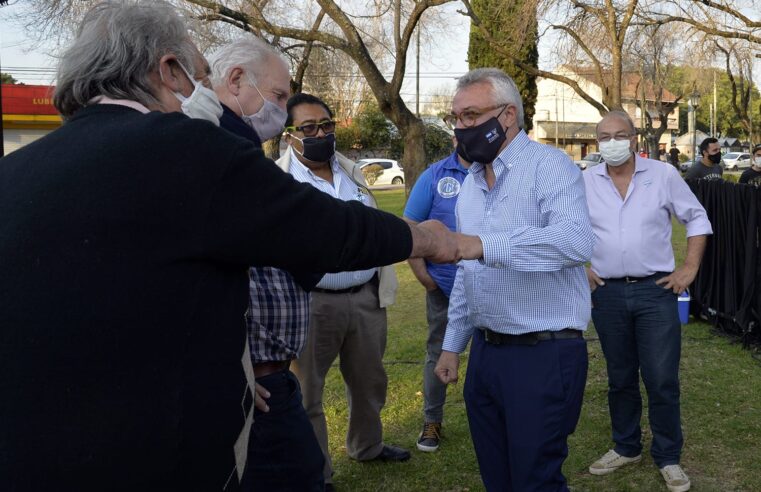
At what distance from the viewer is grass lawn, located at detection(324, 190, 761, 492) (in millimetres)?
4676

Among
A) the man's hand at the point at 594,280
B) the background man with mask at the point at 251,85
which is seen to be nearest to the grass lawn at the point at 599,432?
the man's hand at the point at 594,280

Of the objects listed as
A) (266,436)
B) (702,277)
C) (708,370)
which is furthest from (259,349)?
(702,277)

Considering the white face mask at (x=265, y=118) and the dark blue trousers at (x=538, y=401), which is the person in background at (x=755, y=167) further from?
the white face mask at (x=265, y=118)

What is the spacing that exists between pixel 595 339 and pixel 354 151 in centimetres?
3884

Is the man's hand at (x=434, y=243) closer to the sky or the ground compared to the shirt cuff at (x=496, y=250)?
closer to the sky

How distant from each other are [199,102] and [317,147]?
247cm

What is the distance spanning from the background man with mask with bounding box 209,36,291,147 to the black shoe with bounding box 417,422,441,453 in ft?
9.28

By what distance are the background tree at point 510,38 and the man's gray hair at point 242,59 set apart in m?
11.4

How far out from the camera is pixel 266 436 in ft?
9.32

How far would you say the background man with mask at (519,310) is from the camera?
2.99m

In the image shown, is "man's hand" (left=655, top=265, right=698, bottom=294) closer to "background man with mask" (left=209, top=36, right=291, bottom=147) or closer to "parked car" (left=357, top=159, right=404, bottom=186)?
"background man with mask" (left=209, top=36, right=291, bottom=147)

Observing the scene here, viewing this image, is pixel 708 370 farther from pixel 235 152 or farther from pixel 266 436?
pixel 235 152

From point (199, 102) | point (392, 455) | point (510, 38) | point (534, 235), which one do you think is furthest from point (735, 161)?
point (199, 102)

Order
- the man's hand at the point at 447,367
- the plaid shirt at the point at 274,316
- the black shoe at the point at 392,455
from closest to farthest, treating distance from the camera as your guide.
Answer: the plaid shirt at the point at 274,316
the man's hand at the point at 447,367
the black shoe at the point at 392,455
